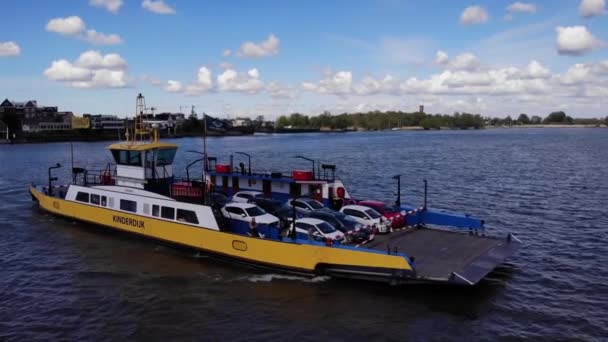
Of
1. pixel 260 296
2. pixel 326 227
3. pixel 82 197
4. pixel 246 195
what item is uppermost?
pixel 246 195

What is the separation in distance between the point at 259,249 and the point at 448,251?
7.92 metres

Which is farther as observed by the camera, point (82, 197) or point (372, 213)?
point (82, 197)

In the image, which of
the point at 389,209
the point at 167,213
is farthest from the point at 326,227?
the point at 167,213

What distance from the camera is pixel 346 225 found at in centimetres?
2214

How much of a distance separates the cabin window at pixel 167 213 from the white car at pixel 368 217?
8.55 meters

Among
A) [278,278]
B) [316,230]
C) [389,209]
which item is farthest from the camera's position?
[389,209]

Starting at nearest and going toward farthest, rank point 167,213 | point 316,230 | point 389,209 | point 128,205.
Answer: point 316,230 < point 167,213 < point 389,209 < point 128,205

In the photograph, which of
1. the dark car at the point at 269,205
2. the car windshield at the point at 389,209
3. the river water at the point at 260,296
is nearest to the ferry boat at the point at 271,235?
the car windshield at the point at 389,209

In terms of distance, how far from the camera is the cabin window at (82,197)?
28.8 m

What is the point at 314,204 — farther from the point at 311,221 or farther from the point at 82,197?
the point at 82,197

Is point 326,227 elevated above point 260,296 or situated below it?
above

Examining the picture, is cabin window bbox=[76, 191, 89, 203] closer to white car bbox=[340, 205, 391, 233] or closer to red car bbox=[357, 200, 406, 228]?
white car bbox=[340, 205, 391, 233]

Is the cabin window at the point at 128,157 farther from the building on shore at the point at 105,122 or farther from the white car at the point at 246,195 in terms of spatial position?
the building on shore at the point at 105,122

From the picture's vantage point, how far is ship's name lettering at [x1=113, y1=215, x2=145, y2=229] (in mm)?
24995
